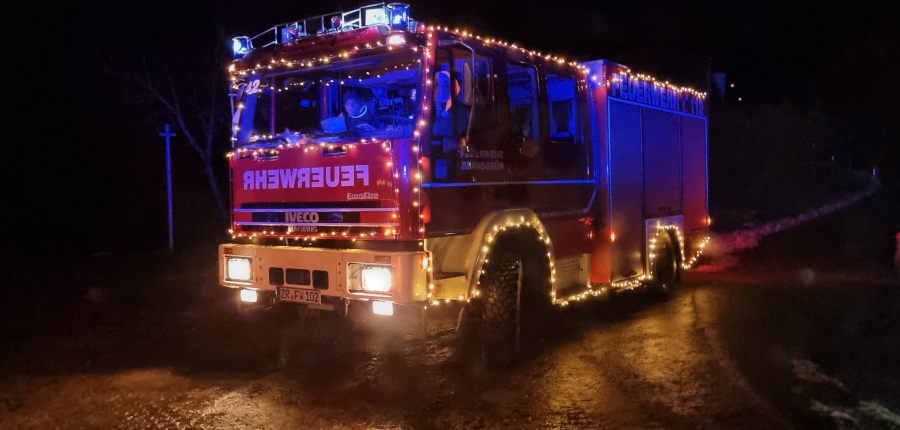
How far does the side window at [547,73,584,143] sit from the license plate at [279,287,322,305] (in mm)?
3191

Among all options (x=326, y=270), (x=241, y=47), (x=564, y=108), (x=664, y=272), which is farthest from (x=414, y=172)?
A: (x=664, y=272)

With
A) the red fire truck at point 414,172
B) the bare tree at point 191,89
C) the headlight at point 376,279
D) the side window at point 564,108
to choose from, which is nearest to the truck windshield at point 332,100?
the red fire truck at point 414,172

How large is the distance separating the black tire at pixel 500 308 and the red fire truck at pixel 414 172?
1 centimetres

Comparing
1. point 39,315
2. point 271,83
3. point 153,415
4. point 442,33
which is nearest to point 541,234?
point 442,33

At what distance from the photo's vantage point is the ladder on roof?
20.0 feet

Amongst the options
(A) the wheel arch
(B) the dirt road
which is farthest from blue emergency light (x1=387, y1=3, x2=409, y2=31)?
(B) the dirt road

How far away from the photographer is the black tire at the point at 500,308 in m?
6.82

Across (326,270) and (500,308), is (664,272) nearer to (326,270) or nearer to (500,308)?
(500,308)

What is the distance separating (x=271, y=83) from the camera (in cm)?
700

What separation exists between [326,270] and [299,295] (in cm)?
44

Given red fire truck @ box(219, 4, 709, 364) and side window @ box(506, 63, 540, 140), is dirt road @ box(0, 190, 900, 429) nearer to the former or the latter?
red fire truck @ box(219, 4, 709, 364)

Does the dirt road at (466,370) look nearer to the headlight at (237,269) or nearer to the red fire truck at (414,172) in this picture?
the red fire truck at (414,172)

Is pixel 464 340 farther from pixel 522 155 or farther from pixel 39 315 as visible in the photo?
pixel 39 315

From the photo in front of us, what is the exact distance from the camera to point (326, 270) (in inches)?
242
